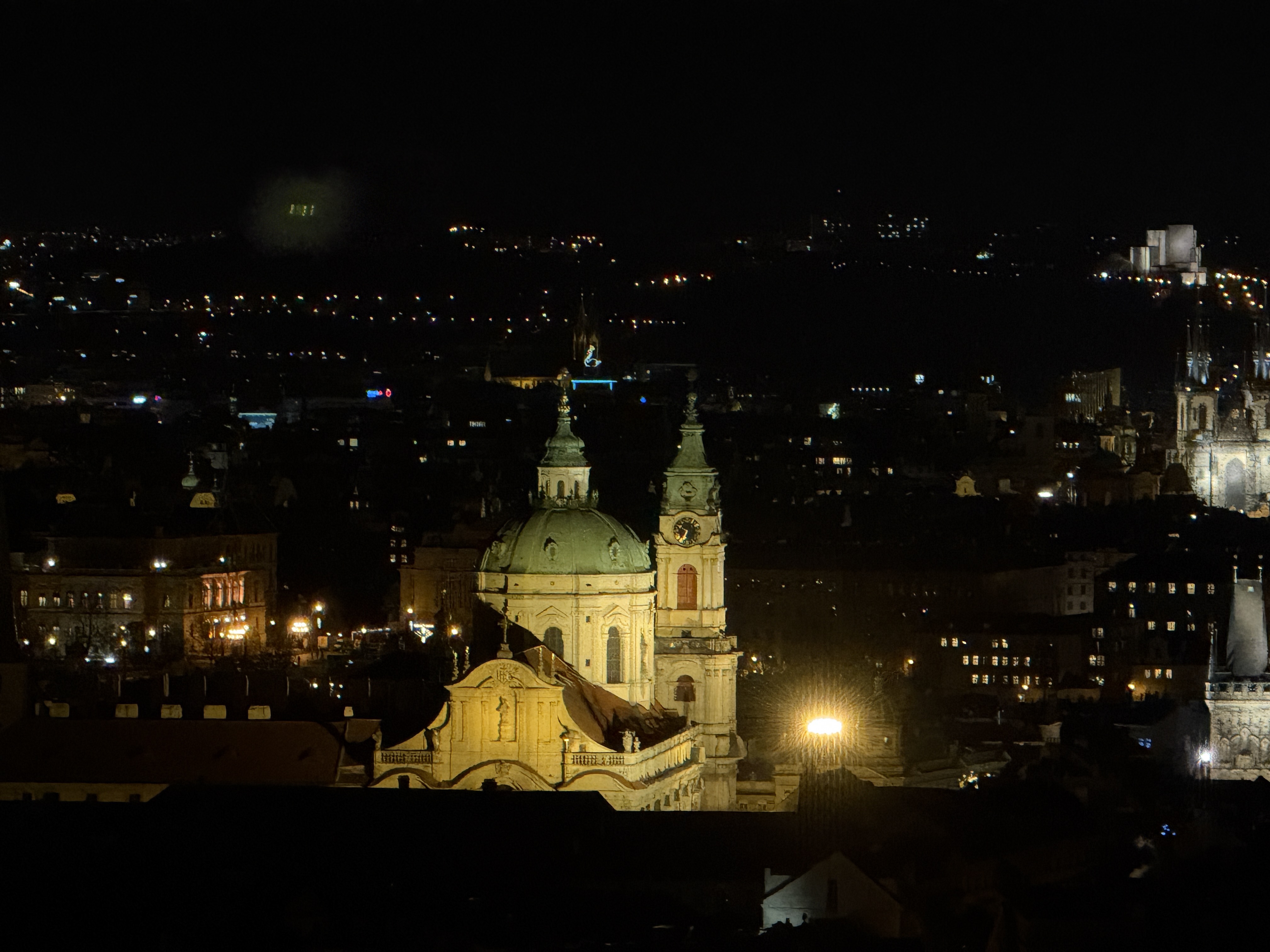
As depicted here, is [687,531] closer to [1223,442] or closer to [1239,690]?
[1239,690]

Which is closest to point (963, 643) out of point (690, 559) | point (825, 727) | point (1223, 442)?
point (690, 559)

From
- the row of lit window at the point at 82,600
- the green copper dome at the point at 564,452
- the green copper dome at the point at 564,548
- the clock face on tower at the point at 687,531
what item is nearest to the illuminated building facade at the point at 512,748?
the green copper dome at the point at 564,548

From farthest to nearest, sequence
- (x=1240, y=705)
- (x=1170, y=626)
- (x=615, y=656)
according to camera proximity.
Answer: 1. (x=1170, y=626)
2. (x=1240, y=705)
3. (x=615, y=656)

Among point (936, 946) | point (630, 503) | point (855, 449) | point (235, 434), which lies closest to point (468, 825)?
point (936, 946)

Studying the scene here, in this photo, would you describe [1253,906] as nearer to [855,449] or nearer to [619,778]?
[619,778]

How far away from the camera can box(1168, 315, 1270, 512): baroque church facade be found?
171375 mm

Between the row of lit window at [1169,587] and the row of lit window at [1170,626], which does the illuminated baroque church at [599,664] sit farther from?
the row of lit window at [1169,587]

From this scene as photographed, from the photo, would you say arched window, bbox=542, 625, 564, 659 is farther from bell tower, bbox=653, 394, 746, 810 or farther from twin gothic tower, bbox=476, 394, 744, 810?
bell tower, bbox=653, 394, 746, 810

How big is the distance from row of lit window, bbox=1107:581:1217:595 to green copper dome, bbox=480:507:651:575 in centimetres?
4996

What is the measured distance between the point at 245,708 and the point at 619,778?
8.93 meters

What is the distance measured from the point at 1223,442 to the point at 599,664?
103 m

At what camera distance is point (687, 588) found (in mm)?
81438

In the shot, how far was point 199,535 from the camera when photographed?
112m

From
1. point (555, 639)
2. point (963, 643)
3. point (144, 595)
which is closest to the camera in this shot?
point (555, 639)
